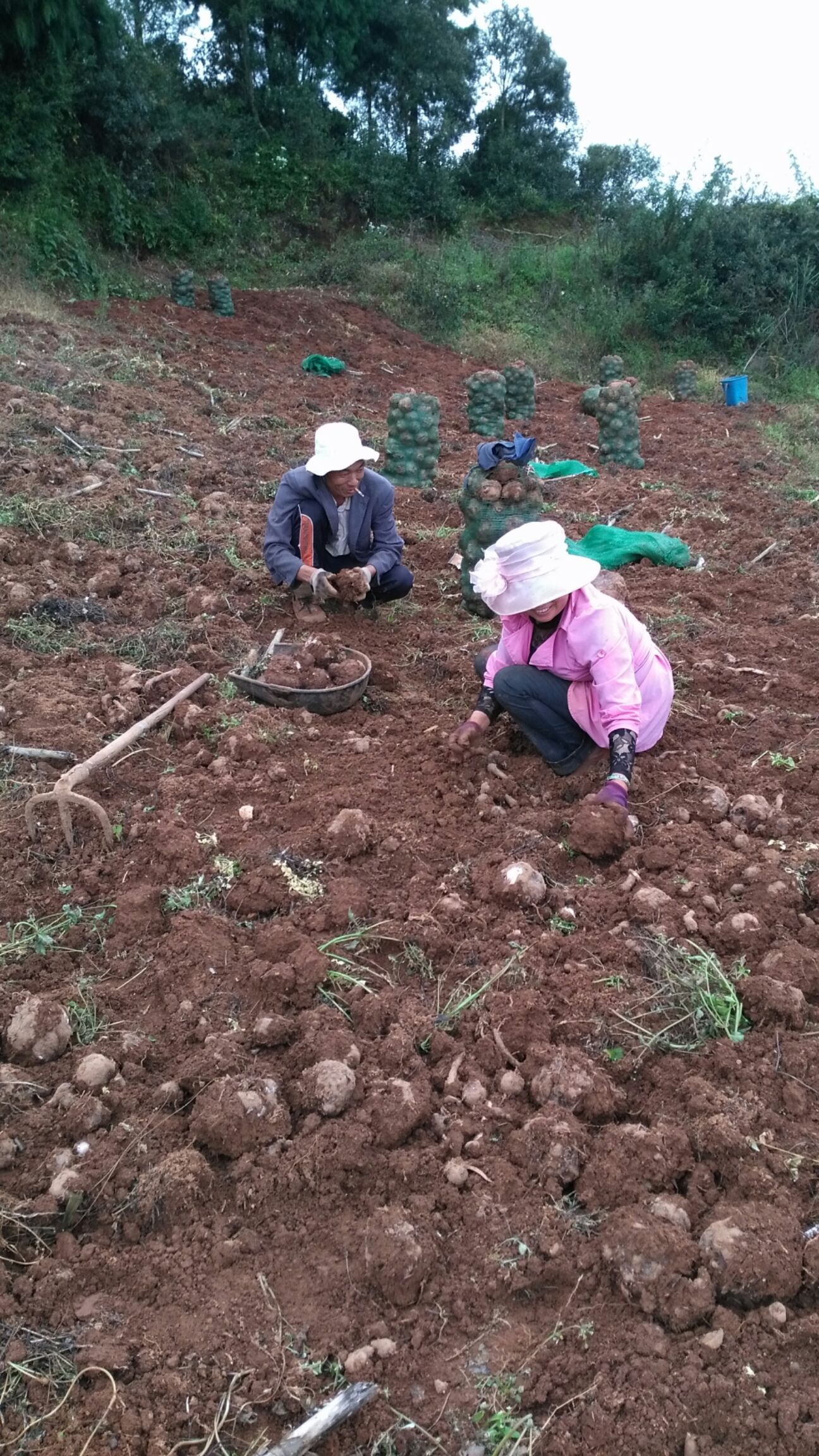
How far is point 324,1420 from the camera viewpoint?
1583 mm

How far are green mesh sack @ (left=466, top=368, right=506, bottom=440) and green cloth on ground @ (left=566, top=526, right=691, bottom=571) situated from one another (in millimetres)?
3675

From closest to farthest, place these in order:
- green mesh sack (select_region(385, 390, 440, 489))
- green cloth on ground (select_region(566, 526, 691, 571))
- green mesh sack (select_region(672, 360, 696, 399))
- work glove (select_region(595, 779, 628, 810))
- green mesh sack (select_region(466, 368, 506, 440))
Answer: work glove (select_region(595, 779, 628, 810)), green cloth on ground (select_region(566, 526, 691, 571)), green mesh sack (select_region(385, 390, 440, 489)), green mesh sack (select_region(466, 368, 506, 440)), green mesh sack (select_region(672, 360, 696, 399))

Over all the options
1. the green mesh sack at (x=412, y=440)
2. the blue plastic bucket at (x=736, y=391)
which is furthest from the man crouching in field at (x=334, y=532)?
the blue plastic bucket at (x=736, y=391)

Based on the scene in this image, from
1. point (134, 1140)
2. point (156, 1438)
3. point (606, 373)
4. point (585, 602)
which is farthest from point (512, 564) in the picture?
point (606, 373)

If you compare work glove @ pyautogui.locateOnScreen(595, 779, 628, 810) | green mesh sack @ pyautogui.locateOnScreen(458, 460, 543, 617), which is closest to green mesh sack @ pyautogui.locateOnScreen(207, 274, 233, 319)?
green mesh sack @ pyautogui.locateOnScreen(458, 460, 543, 617)

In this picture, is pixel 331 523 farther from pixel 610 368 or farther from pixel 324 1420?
pixel 610 368

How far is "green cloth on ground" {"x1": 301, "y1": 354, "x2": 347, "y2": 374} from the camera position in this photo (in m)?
12.1

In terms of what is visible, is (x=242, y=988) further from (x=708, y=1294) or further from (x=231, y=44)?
(x=231, y=44)

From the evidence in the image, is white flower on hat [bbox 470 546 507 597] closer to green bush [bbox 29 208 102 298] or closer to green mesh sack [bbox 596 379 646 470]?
green mesh sack [bbox 596 379 646 470]

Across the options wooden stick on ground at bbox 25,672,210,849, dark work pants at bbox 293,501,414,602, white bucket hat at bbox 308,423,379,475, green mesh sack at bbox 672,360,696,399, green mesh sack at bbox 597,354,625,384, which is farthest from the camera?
green mesh sack at bbox 672,360,696,399

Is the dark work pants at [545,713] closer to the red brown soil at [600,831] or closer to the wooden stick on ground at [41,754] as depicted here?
the red brown soil at [600,831]

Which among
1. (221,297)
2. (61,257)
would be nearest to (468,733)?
(221,297)

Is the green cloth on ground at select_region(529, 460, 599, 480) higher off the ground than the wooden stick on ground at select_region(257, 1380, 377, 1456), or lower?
higher

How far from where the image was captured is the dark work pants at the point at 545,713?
336 centimetres
